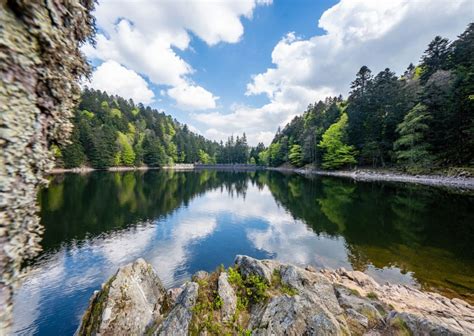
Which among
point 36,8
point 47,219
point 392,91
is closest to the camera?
point 36,8

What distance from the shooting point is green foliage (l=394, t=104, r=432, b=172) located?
33.8 meters

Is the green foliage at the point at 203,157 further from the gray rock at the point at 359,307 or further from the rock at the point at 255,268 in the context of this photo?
the gray rock at the point at 359,307

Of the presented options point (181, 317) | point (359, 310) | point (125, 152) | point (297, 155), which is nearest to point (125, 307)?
point (181, 317)

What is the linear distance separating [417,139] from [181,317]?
4236 centimetres

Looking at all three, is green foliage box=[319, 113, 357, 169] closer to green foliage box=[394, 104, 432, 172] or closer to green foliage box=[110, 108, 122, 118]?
green foliage box=[394, 104, 432, 172]

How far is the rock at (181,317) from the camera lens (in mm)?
4527

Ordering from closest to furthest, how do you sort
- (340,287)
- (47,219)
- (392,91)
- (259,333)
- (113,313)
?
(259,333) < (113,313) < (340,287) < (47,219) < (392,91)

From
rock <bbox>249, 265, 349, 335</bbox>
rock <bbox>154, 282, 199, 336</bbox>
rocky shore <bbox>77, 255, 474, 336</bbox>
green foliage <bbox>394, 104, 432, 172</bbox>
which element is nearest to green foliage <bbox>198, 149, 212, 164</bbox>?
green foliage <bbox>394, 104, 432, 172</bbox>

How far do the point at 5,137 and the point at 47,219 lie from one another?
19.6 meters

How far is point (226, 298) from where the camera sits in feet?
17.7

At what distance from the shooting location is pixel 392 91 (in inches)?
1750

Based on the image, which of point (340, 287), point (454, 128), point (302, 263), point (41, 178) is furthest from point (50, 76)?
point (454, 128)

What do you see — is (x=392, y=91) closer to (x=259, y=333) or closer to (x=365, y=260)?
(x=365, y=260)

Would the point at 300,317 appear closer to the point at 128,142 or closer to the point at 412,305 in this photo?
the point at 412,305
